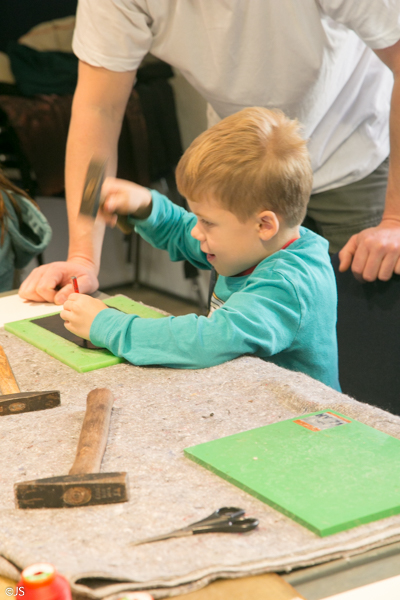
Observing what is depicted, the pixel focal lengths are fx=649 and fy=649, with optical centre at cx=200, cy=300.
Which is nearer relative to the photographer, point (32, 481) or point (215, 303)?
point (32, 481)

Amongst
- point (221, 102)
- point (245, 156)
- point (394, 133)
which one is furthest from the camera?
point (221, 102)

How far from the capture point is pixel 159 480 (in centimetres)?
70

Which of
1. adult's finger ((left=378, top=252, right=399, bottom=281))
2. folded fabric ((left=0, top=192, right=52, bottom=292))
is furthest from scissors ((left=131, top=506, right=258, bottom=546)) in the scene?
folded fabric ((left=0, top=192, right=52, bottom=292))

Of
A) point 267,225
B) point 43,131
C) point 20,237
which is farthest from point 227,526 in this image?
point 43,131

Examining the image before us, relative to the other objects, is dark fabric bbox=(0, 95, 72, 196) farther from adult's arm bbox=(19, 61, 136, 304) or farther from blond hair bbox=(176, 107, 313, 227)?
blond hair bbox=(176, 107, 313, 227)

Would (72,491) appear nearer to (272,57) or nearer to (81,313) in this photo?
(81,313)

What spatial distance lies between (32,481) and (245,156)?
2.19 ft

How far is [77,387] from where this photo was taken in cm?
100

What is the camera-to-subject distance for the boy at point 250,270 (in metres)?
1.03

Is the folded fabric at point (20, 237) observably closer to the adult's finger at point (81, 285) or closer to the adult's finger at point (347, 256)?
the adult's finger at point (81, 285)

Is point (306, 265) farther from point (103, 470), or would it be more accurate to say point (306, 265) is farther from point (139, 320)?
point (103, 470)

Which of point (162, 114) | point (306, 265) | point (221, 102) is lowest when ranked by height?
point (162, 114)

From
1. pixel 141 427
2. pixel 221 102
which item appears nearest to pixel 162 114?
pixel 221 102

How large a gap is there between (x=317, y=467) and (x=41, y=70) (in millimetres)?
3018
